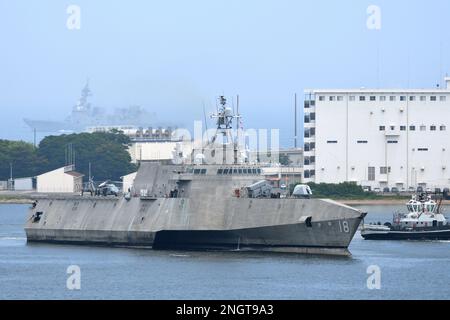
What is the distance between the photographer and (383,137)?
135 m

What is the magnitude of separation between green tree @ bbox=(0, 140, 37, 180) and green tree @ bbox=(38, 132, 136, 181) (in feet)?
3.27

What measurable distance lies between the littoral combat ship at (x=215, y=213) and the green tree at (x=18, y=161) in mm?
77404

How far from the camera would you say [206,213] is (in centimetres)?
7794

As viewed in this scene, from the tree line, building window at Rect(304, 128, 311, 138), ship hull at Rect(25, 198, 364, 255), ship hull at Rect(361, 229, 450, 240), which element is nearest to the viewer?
ship hull at Rect(25, 198, 364, 255)

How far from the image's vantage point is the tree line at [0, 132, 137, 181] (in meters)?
159

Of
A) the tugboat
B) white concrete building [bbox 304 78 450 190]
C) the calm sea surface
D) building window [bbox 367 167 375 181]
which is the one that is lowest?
the calm sea surface

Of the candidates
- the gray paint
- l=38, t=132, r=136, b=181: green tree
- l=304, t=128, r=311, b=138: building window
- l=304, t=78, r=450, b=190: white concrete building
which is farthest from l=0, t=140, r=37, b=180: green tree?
the gray paint

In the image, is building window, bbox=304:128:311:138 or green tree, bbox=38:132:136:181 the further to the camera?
green tree, bbox=38:132:136:181

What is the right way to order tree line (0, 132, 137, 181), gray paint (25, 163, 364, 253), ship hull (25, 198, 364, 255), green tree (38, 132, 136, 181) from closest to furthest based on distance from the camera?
1. ship hull (25, 198, 364, 255)
2. gray paint (25, 163, 364, 253)
3. green tree (38, 132, 136, 181)
4. tree line (0, 132, 137, 181)

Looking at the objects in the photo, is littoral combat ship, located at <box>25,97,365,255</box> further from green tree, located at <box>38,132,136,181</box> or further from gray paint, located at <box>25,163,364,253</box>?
green tree, located at <box>38,132,136,181</box>

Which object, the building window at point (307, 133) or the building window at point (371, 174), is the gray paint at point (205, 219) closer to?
the building window at point (307, 133)

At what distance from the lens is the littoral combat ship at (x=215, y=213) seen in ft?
245

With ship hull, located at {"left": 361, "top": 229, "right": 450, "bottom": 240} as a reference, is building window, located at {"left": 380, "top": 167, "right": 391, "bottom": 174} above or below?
above
